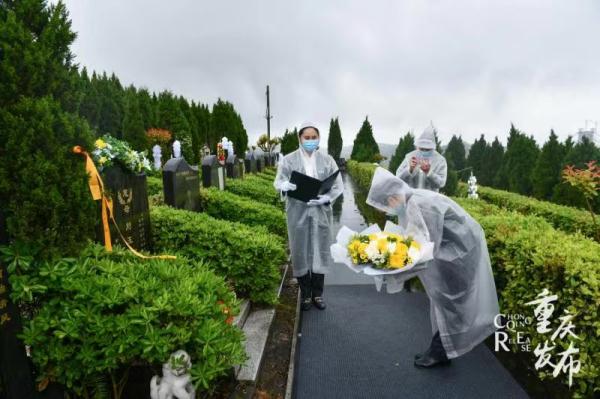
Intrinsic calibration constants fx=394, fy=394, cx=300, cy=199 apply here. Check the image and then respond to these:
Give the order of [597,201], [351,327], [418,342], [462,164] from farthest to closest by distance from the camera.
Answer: [462,164] → [597,201] → [351,327] → [418,342]

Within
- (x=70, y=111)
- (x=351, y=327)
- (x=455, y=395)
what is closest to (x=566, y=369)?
(x=455, y=395)

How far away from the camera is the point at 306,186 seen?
423 cm

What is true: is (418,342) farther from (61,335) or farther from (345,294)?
(61,335)

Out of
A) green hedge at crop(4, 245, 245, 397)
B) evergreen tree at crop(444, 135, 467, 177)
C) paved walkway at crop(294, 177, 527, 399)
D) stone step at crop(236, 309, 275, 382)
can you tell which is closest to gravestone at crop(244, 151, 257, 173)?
paved walkway at crop(294, 177, 527, 399)

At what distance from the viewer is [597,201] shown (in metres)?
8.66

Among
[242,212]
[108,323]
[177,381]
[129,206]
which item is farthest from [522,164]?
[108,323]

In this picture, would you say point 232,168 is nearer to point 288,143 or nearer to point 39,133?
point 39,133

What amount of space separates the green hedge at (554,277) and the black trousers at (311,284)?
71.4 inches

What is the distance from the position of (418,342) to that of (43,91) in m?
3.47

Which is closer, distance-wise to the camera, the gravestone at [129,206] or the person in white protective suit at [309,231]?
the gravestone at [129,206]

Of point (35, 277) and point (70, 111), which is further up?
point (70, 111)

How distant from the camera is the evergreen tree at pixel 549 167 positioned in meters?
11.9

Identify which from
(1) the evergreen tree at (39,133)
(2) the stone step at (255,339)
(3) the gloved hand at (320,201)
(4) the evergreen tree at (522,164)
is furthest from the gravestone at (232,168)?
(4) the evergreen tree at (522,164)

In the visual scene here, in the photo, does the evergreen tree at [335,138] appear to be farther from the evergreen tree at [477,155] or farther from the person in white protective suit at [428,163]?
the person in white protective suit at [428,163]
